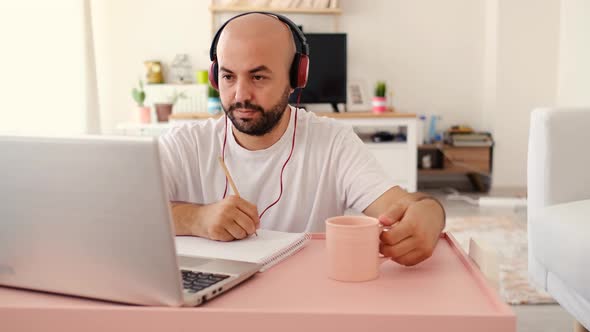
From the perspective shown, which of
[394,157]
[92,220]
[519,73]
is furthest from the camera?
[519,73]

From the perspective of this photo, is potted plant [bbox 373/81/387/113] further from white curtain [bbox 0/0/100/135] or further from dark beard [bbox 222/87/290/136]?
dark beard [bbox 222/87/290/136]

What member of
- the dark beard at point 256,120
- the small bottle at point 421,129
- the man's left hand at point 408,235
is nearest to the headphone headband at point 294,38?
the dark beard at point 256,120

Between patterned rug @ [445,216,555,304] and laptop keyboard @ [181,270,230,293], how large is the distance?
162 cm

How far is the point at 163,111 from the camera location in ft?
14.3

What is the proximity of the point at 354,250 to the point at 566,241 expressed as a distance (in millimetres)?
954

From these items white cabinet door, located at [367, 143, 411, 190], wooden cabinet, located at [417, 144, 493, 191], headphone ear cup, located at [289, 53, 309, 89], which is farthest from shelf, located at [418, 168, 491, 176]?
headphone ear cup, located at [289, 53, 309, 89]

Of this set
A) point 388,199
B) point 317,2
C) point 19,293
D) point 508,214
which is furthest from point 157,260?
point 317,2

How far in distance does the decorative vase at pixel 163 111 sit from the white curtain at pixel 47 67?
53 centimetres

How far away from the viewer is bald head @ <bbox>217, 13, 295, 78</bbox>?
3.97 feet

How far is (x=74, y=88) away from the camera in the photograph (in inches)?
146

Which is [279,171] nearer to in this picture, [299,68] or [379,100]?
[299,68]

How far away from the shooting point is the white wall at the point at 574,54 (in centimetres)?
359

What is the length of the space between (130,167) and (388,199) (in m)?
0.68

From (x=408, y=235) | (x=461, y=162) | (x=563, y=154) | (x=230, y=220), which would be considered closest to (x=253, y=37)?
(x=230, y=220)
